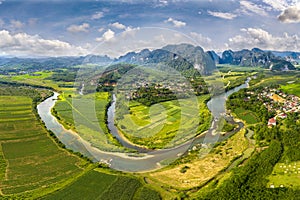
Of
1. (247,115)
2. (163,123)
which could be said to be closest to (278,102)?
(247,115)

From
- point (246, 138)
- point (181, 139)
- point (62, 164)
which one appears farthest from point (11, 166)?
point (246, 138)

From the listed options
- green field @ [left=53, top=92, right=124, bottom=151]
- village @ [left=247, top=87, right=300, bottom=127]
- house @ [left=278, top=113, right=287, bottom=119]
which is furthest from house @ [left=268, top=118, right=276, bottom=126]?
green field @ [left=53, top=92, right=124, bottom=151]

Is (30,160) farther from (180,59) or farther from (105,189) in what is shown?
(180,59)

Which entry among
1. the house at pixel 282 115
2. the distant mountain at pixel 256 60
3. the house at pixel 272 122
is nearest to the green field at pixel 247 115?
the house at pixel 272 122

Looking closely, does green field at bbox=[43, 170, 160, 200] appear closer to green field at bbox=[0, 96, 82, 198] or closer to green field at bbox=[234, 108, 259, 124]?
green field at bbox=[0, 96, 82, 198]

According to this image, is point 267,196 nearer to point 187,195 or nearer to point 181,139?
point 187,195

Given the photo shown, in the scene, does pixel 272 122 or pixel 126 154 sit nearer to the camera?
pixel 126 154

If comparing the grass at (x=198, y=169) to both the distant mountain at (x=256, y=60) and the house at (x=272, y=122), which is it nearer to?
the house at (x=272, y=122)
